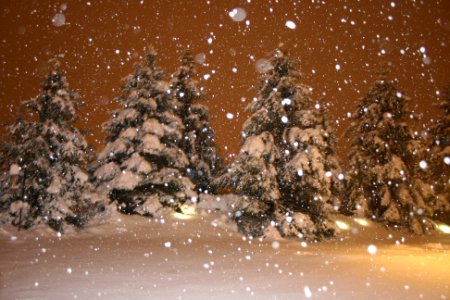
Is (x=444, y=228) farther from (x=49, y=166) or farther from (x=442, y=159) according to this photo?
(x=49, y=166)

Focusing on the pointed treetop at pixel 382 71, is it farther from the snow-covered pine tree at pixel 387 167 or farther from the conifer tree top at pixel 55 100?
the conifer tree top at pixel 55 100

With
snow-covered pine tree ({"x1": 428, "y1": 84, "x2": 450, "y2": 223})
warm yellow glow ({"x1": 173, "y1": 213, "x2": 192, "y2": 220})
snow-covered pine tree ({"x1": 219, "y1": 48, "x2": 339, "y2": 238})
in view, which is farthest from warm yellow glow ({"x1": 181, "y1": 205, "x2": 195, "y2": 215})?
snow-covered pine tree ({"x1": 428, "y1": 84, "x2": 450, "y2": 223})

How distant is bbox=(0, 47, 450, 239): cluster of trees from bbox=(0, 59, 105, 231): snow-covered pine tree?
2.1 inches

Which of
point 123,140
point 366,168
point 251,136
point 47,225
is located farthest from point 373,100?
point 47,225

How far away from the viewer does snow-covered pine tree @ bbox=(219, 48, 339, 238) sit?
2244cm

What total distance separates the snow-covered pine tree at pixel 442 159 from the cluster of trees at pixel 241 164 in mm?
2973

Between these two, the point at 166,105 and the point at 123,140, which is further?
the point at 166,105

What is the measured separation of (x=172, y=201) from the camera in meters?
26.0

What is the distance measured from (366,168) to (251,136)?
45.7 feet

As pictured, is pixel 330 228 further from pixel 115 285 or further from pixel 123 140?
pixel 115 285

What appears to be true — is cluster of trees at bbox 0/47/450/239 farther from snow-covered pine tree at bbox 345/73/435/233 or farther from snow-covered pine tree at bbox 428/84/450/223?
snow-covered pine tree at bbox 428/84/450/223

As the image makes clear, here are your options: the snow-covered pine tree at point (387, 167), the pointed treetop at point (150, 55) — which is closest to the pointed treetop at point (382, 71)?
the snow-covered pine tree at point (387, 167)

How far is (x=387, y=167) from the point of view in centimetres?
3167

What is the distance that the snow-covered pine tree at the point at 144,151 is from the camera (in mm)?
25453
